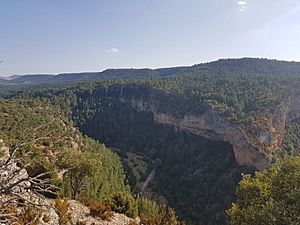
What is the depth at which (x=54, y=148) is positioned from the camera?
41344 mm

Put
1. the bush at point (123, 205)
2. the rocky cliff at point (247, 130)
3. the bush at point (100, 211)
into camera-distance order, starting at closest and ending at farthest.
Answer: the bush at point (100, 211) < the bush at point (123, 205) < the rocky cliff at point (247, 130)

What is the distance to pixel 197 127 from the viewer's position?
73.7 meters

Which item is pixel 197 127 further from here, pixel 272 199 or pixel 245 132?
pixel 272 199

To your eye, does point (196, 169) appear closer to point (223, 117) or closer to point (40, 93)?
point (223, 117)

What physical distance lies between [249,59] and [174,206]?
9705cm

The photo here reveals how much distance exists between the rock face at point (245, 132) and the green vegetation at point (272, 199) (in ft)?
112

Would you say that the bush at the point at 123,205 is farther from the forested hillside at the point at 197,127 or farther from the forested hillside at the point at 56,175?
the forested hillside at the point at 197,127

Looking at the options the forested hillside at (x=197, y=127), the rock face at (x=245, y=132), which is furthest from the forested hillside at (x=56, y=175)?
the rock face at (x=245, y=132)

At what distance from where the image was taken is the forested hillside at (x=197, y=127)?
53.9 meters

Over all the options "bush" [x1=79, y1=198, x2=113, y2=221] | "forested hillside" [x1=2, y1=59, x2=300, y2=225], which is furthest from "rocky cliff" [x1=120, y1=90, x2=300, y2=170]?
"bush" [x1=79, y1=198, x2=113, y2=221]

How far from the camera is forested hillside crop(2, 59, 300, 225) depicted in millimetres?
53938

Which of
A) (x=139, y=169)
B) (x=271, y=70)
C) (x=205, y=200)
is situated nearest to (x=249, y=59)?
(x=271, y=70)

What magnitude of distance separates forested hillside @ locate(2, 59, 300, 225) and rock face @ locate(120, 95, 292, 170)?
6.5 inches

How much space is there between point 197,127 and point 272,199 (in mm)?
58033
